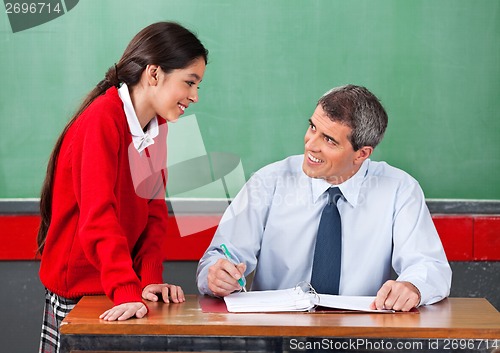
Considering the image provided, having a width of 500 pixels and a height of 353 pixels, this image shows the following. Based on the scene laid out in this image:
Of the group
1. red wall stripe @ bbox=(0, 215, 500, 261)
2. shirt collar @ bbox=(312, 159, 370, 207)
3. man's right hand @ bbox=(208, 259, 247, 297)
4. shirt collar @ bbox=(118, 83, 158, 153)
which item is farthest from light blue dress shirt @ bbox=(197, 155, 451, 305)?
red wall stripe @ bbox=(0, 215, 500, 261)

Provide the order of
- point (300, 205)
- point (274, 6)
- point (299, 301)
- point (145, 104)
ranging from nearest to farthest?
point (299, 301)
point (145, 104)
point (300, 205)
point (274, 6)

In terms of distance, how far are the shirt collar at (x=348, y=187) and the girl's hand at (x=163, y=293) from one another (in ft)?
1.69

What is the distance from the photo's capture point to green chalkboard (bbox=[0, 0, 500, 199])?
2.86 metres

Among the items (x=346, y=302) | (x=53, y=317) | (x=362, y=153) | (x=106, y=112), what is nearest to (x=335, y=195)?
(x=362, y=153)

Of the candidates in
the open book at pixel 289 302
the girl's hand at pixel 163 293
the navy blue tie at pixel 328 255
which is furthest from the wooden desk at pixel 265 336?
the navy blue tie at pixel 328 255

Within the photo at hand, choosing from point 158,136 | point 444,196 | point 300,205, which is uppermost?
point 158,136

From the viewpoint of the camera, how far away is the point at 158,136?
2203 mm

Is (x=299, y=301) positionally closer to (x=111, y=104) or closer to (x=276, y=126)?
(x=111, y=104)

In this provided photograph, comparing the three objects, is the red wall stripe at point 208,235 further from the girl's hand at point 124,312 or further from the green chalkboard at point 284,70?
the girl's hand at point 124,312

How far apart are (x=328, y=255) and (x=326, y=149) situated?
305 mm

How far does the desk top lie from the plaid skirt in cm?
21

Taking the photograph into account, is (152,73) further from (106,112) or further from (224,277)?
(224,277)

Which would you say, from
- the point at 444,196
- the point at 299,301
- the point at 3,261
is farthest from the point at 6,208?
the point at 444,196

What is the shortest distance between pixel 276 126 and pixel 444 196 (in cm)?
67
